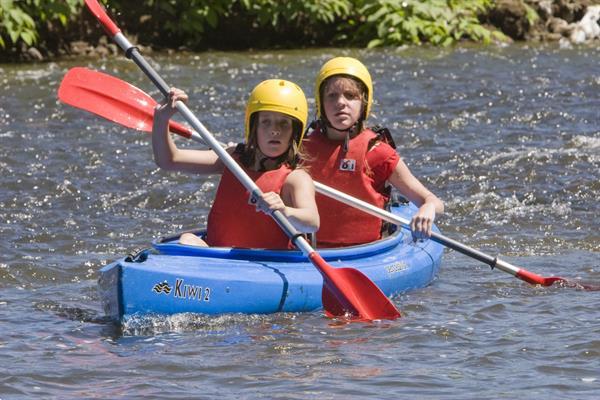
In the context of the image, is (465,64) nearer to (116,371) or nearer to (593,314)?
(593,314)

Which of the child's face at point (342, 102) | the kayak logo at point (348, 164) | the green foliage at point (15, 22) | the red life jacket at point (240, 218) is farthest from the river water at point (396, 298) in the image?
the child's face at point (342, 102)

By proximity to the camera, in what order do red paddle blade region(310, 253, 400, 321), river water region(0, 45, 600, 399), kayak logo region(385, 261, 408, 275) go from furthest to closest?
kayak logo region(385, 261, 408, 275)
red paddle blade region(310, 253, 400, 321)
river water region(0, 45, 600, 399)

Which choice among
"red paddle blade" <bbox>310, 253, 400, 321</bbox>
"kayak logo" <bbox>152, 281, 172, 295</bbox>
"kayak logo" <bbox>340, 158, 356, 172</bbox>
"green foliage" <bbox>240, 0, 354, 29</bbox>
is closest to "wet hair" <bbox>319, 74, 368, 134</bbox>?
"kayak logo" <bbox>340, 158, 356, 172</bbox>

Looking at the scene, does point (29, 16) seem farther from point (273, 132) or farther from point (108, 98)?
point (273, 132)

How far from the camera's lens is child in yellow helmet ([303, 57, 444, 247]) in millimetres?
6531

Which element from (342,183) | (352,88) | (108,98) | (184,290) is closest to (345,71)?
(352,88)

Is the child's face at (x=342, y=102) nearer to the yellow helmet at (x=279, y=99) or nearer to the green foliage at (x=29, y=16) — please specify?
the yellow helmet at (x=279, y=99)

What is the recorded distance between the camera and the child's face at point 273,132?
5.89 meters

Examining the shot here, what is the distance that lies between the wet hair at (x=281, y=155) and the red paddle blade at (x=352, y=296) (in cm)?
49

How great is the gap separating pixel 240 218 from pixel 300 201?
303mm

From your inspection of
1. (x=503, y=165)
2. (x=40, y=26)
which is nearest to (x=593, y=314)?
(x=503, y=165)

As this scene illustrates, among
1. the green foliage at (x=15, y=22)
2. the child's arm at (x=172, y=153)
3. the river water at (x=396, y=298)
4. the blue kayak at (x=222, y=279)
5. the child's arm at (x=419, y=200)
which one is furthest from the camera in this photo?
the green foliage at (x=15, y=22)

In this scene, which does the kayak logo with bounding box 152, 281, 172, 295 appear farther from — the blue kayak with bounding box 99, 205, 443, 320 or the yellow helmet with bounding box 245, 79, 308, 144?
the yellow helmet with bounding box 245, 79, 308, 144

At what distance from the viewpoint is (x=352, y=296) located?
18.8ft
